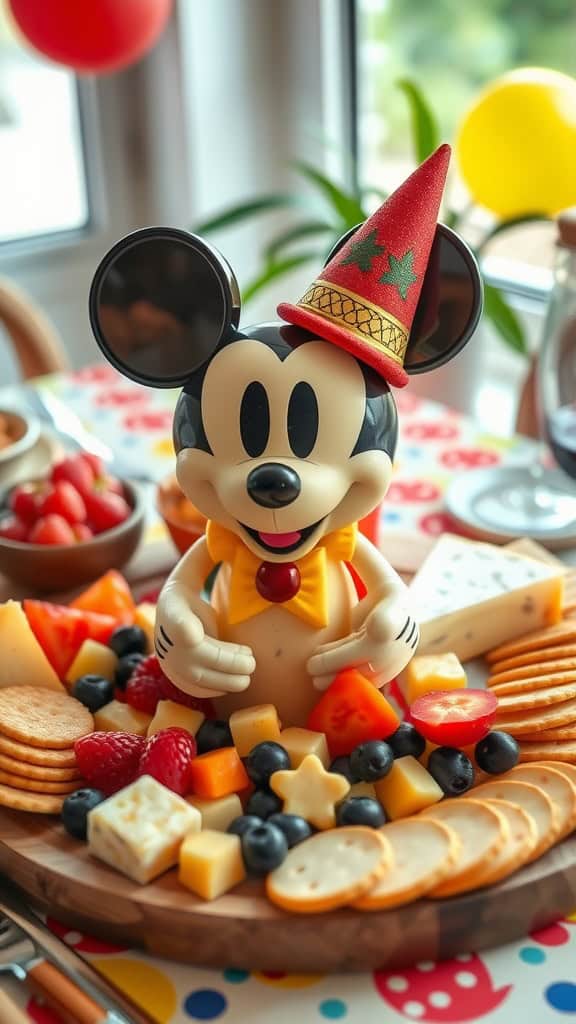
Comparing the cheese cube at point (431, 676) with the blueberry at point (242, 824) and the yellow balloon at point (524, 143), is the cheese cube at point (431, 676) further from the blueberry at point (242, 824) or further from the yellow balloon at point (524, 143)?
the yellow balloon at point (524, 143)

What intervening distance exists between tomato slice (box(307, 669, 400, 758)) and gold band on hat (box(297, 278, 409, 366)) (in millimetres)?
285

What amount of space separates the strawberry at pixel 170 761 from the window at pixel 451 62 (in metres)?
1.40

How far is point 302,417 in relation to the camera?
925 mm

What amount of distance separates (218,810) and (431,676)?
253 mm

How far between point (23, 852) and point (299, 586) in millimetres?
319

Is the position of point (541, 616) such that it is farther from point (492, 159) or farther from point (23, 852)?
point (492, 159)

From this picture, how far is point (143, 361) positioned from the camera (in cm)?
99

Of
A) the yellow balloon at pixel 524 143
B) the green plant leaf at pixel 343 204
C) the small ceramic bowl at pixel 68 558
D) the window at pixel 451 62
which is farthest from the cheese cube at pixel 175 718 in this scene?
the window at pixel 451 62

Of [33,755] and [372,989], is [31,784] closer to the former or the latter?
[33,755]

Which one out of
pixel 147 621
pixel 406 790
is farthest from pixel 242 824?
pixel 147 621

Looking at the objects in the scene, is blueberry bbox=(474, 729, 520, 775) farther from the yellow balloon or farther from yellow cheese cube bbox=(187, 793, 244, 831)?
the yellow balloon

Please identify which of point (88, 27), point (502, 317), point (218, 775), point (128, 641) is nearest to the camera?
point (218, 775)

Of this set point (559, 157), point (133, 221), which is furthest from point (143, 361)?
point (133, 221)

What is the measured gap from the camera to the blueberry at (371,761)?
95 centimetres
